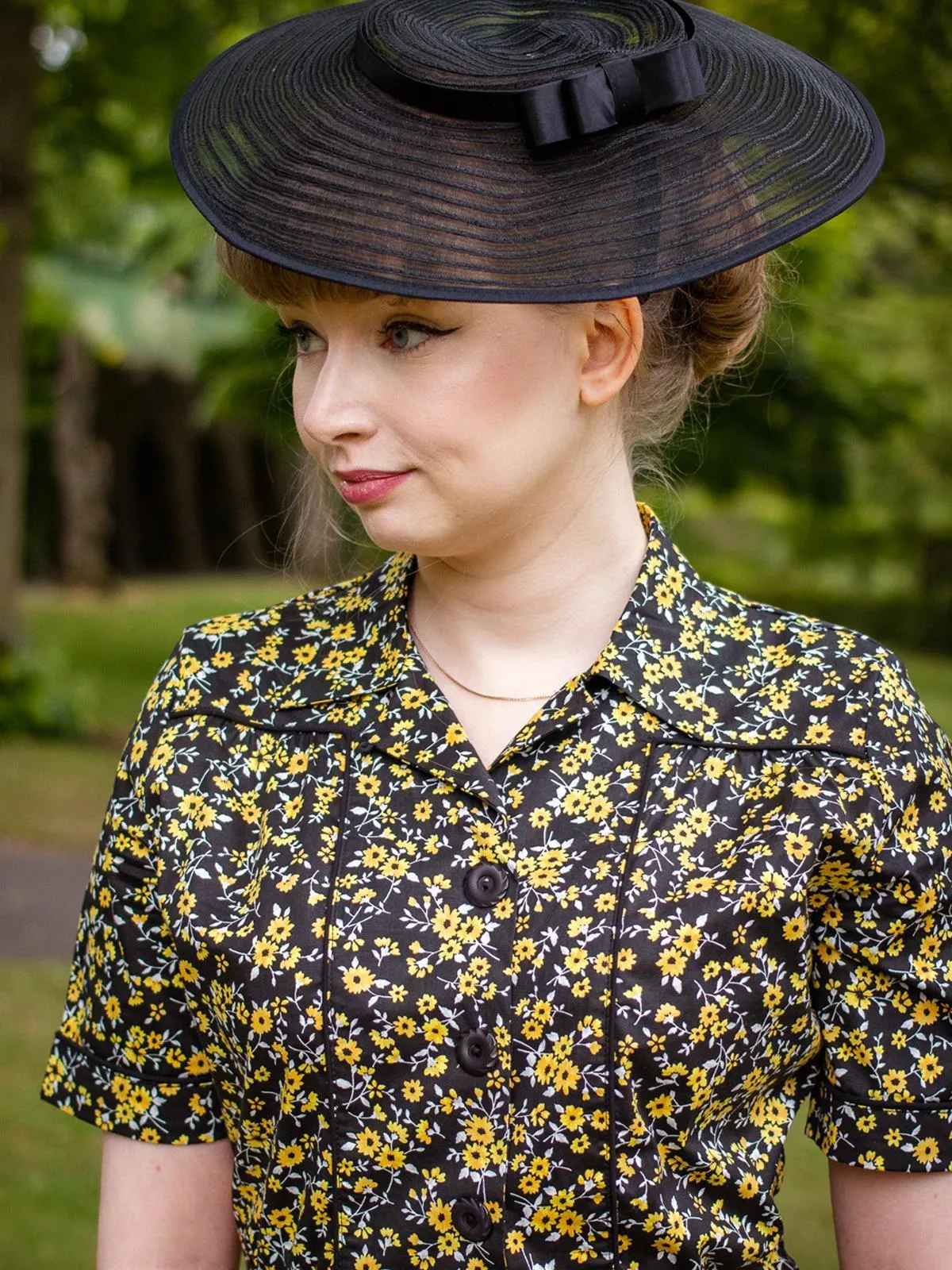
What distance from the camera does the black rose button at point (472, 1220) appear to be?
1.50m

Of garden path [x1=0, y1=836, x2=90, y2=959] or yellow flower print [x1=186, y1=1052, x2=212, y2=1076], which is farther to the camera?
garden path [x1=0, y1=836, x2=90, y2=959]

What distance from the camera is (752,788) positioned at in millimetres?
1587

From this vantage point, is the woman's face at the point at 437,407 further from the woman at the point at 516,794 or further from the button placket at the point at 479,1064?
the button placket at the point at 479,1064

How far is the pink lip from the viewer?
1.49 m

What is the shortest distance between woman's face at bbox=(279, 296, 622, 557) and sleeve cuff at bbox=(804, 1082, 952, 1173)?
750 millimetres

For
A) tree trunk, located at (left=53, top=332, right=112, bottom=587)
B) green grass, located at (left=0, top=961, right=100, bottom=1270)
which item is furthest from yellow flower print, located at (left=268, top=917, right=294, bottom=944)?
tree trunk, located at (left=53, top=332, right=112, bottom=587)

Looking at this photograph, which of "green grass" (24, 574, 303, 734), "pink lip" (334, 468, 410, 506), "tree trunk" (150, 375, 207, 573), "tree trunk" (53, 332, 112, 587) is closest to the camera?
"pink lip" (334, 468, 410, 506)

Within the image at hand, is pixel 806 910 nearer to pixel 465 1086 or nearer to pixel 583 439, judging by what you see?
pixel 465 1086

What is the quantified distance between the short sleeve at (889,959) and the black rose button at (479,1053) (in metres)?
0.37

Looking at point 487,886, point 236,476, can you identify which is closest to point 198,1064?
point 487,886

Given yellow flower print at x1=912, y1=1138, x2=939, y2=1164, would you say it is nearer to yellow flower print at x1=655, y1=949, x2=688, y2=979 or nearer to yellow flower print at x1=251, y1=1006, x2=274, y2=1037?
yellow flower print at x1=655, y1=949, x2=688, y2=979

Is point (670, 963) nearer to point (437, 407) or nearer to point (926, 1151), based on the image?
point (926, 1151)

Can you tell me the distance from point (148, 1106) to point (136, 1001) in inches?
4.9

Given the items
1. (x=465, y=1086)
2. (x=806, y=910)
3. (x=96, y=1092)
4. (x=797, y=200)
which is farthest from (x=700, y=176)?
(x=96, y=1092)
